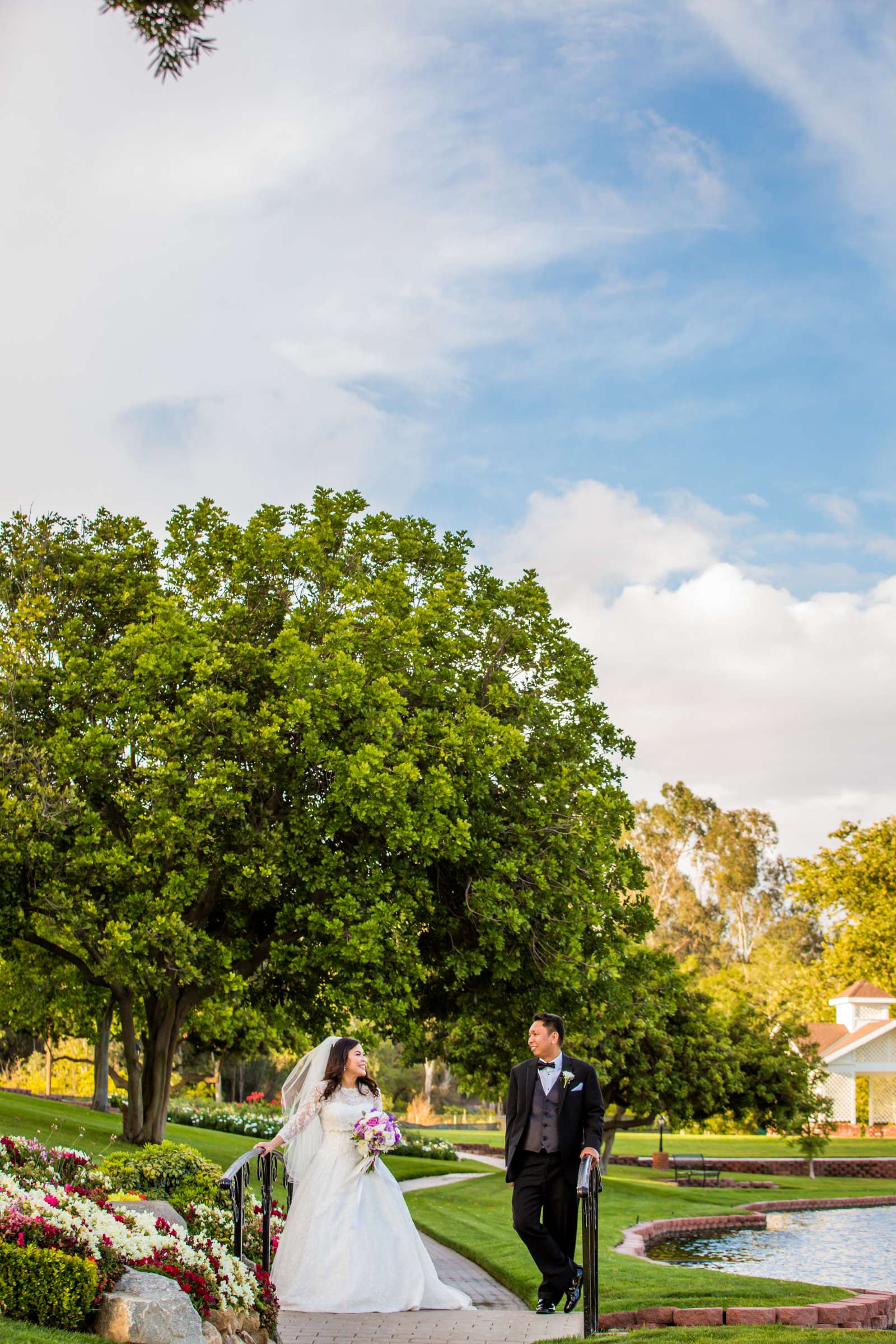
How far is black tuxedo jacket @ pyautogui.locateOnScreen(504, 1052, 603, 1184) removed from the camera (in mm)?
8805

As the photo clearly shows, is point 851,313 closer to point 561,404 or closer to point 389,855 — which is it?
point 561,404

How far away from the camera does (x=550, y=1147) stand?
346 inches

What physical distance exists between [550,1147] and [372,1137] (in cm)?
189

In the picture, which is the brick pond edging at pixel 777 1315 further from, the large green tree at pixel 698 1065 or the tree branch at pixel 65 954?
the tree branch at pixel 65 954

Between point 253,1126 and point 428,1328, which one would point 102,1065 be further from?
point 428,1328

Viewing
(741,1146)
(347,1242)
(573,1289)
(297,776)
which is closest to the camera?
(573,1289)

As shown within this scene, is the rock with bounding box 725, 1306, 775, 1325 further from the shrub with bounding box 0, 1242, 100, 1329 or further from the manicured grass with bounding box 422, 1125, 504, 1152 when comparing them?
the manicured grass with bounding box 422, 1125, 504, 1152

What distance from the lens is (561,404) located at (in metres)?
20.3

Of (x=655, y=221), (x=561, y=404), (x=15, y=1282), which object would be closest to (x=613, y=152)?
(x=655, y=221)

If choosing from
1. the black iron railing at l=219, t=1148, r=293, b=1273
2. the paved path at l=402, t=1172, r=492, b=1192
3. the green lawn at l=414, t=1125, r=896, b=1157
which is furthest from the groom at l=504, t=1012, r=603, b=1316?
the green lawn at l=414, t=1125, r=896, b=1157

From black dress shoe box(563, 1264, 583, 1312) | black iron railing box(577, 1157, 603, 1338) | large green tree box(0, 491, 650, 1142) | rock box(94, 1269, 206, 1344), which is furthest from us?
large green tree box(0, 491, 650, 1142)

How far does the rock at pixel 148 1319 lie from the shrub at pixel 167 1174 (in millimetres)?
6683

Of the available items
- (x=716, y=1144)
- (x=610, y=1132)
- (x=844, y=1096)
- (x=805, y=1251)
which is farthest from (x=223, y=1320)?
(x=844, y=1096)

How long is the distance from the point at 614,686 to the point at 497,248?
3825cm
